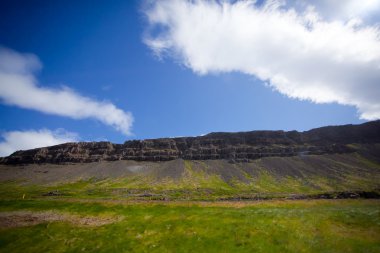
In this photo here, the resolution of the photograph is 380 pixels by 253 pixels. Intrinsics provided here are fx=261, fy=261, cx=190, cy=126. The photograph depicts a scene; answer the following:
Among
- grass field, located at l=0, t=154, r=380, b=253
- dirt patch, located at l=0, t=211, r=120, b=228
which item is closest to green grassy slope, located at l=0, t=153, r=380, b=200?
grass field, located at l=0, t=154, r=380, b=253

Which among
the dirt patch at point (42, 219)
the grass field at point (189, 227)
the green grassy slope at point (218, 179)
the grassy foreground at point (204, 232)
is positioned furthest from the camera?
the green grassy slope at point (218, 179)

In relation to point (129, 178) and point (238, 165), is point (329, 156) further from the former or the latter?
point (129, 178)

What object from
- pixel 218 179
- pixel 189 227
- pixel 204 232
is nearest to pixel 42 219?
pixel 189 227

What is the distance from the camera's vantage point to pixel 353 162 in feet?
561

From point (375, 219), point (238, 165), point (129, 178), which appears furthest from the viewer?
point (238, 165)

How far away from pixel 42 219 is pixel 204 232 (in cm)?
3497

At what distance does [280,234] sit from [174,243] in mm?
14567

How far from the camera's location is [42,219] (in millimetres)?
52875

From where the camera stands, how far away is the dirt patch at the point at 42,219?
49463 mm

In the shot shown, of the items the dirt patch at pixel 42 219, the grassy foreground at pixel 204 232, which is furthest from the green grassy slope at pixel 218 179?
the grassy foreground at pixel 204 232

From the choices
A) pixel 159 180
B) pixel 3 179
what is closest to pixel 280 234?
pixel 159 180

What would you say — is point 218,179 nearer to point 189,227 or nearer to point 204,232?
point 189,227

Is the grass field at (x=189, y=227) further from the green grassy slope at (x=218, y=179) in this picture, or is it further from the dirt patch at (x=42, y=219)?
the green grassy slope at (x=218, y=179)

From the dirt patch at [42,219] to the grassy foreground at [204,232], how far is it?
74 cm
